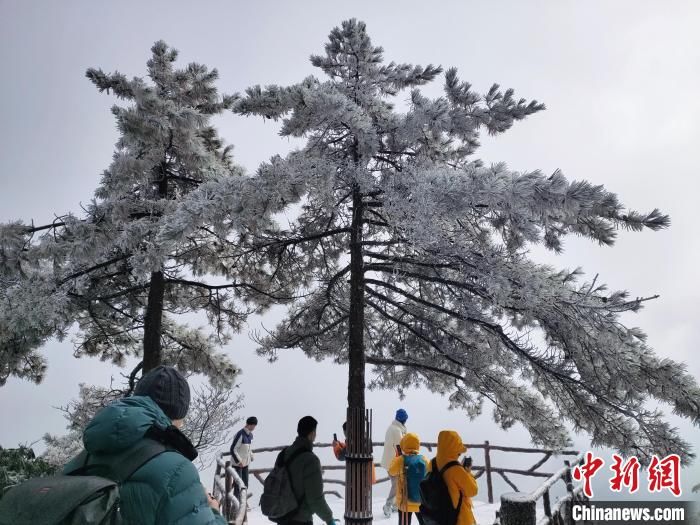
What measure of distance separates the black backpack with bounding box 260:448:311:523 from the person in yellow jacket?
2451mm

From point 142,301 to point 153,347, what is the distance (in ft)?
11.8

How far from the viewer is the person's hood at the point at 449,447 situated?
17.5ft

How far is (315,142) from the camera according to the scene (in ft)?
28.0

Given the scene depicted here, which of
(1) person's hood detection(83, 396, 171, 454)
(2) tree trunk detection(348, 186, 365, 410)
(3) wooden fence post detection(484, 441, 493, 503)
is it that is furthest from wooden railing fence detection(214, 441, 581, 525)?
(1) person's hood detection(83, 396, 171, 454)

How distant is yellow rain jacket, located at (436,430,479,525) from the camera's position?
17.1 ft

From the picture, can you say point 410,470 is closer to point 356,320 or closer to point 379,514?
point 356,320

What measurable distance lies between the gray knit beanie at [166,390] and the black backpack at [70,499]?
0.41 m

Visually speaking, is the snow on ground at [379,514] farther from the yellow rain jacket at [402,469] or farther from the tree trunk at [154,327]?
the tree trunk at [154,327]

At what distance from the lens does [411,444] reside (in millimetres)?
6914

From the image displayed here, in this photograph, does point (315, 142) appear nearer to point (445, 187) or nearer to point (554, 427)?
point (445, 187)

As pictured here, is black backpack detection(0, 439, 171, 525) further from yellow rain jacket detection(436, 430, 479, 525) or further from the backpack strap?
yellow rain jacket detection(436, 430, 479, 525)

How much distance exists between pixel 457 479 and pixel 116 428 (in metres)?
4.13

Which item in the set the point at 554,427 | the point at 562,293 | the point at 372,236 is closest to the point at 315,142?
the point at 372,236

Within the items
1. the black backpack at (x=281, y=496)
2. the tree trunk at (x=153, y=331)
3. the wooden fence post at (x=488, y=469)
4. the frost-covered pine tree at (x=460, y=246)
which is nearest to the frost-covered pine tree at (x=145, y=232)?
the tree trunk at (x=153, y=331)
